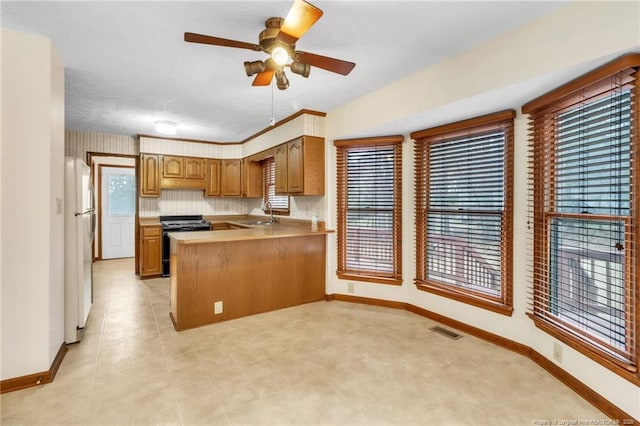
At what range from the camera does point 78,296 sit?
2.82 m

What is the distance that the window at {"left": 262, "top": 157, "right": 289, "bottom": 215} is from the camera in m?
5.27

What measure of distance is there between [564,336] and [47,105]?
3.98 m

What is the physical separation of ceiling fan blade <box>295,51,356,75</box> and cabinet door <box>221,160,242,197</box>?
13.9 ft

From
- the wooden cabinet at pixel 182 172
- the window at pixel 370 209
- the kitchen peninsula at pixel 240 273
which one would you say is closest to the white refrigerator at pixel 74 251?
the kitchen peninsula at pixel 240 273

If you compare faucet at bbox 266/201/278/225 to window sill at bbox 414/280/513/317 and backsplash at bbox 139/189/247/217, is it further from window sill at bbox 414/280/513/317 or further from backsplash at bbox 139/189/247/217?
window sill at bbox 414/280/513/317

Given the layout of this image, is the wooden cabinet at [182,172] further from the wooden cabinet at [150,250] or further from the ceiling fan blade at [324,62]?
the ceiling fan blade at [324,62]

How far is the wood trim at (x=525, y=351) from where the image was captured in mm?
1913

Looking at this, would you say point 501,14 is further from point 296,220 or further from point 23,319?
point 23,319

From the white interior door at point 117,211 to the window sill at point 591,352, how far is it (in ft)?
25.2

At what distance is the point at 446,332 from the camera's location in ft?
10.3

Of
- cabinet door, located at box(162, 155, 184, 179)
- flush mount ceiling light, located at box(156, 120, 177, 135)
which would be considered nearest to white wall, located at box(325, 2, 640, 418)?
flush mount ceiling light, located at box(156, 120, 177, 135)

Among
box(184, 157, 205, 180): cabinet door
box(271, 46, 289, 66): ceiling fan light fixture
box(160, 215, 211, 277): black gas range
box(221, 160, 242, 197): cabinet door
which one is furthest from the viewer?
box(221, 160, 242, 197): cabinet door

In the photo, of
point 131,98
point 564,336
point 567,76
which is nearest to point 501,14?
point 567,76

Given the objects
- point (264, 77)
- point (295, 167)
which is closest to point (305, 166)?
point (295, 167)
